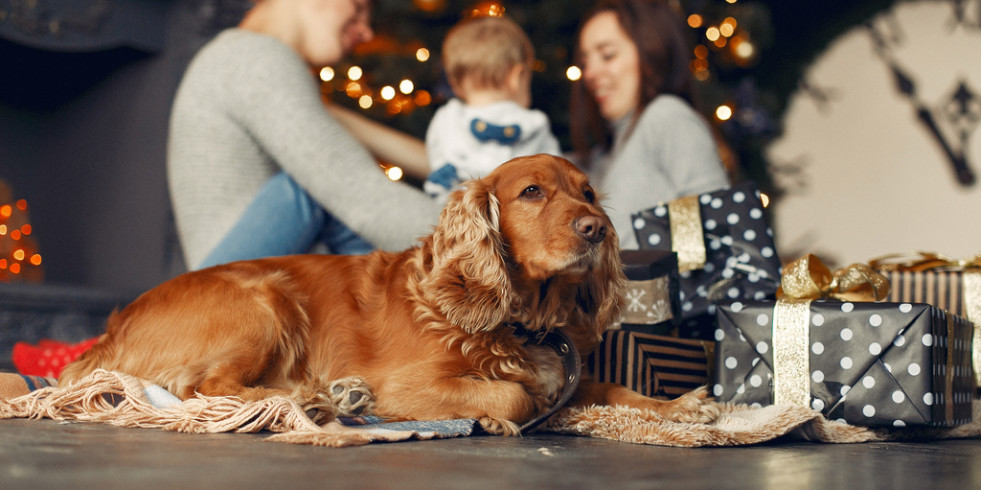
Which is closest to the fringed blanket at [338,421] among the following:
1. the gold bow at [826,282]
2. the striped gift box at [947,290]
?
the gold bow at [826,282]

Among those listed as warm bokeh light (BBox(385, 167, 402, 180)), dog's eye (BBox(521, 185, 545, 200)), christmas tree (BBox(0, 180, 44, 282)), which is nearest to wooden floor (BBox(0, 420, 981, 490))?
dog's eye (BBox(521, 185, 545, 200))

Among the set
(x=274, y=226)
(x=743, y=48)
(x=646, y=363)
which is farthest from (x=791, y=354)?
(x=743, y=48)

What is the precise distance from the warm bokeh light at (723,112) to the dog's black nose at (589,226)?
2851 mm

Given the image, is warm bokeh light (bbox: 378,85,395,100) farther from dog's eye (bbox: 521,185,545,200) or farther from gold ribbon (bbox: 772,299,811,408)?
gold ribbon (bbox: 772,299,811,408)

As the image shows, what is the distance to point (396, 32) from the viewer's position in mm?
4164

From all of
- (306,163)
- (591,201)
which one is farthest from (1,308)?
(591,201)

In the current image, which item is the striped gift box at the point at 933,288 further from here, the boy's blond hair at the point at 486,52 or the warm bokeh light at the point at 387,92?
the warm bokeh light at the point at 387,92

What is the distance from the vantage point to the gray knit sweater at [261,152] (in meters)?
2.65

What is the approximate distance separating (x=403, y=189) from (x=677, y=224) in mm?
929

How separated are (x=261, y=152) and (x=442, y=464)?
198 centimetres

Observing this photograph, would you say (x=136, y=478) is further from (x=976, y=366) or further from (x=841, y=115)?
(x=841, y=115)

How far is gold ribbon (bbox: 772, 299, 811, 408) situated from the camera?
183 cm

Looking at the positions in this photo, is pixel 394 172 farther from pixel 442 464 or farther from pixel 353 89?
pixel 442 464

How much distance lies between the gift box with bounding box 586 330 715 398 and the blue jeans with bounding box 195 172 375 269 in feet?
3.79
